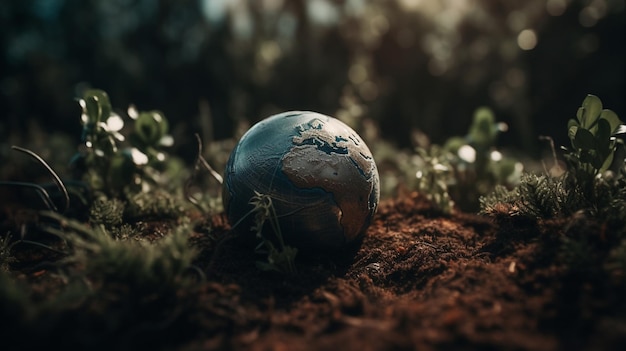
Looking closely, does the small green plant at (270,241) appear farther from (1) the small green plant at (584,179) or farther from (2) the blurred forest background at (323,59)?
(2) the blurred forest background at (323,59)

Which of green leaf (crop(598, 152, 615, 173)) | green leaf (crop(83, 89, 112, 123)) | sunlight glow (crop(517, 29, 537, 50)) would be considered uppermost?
sunlight glow (crop(517, 29, 537, 50))

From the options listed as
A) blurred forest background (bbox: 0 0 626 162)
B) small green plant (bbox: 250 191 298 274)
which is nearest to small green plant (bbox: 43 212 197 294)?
small green plant (bbox: 250 191 298 274)

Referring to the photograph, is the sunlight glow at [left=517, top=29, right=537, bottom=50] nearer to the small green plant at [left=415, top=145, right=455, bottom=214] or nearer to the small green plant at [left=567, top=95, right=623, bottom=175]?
the small green plant at [left=415, top=145, right=455, bottom=214]

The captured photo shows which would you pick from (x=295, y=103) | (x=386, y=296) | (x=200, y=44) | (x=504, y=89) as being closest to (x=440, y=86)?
(x=504, y=89)

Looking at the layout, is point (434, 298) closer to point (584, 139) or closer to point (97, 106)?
point (584, 139)

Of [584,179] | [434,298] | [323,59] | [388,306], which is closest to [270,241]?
[388,306]

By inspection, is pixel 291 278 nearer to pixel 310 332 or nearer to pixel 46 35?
pixel 310 332

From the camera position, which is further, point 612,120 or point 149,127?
point 149,127
